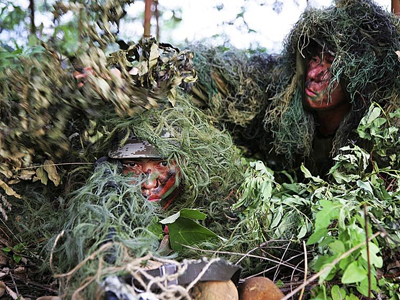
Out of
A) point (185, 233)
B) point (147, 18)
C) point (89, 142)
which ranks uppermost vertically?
point (147, 18)

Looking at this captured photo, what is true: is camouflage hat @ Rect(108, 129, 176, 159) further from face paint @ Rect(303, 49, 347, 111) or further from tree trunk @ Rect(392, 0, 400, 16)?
tree trunk @ Rect(392, 0, 400, 16)

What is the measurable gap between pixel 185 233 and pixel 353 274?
17.0 inches

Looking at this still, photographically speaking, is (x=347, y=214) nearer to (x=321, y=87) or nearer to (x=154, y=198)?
(x=154, y=198)

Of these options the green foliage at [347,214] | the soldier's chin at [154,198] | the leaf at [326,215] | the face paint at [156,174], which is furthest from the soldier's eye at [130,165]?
the leaf at [326,215]

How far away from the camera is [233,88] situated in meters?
1.69

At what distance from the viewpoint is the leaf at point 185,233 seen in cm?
100

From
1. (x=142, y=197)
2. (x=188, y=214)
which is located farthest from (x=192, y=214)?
(x=142, y=197)

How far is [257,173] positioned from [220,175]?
172mm

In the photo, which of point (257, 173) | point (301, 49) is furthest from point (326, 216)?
point (301, 49)

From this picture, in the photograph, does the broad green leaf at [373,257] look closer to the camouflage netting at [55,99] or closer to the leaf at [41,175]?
the camouflage netting at [55,99]

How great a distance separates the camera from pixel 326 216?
77 centimetres

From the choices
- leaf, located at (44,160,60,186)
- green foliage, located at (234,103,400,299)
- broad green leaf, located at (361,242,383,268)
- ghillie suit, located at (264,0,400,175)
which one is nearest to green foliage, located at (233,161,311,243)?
green foliage, located at (234,103,400,299)

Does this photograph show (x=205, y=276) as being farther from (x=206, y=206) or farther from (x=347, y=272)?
(x=206, y=206)

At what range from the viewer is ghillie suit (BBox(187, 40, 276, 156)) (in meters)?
1.64
